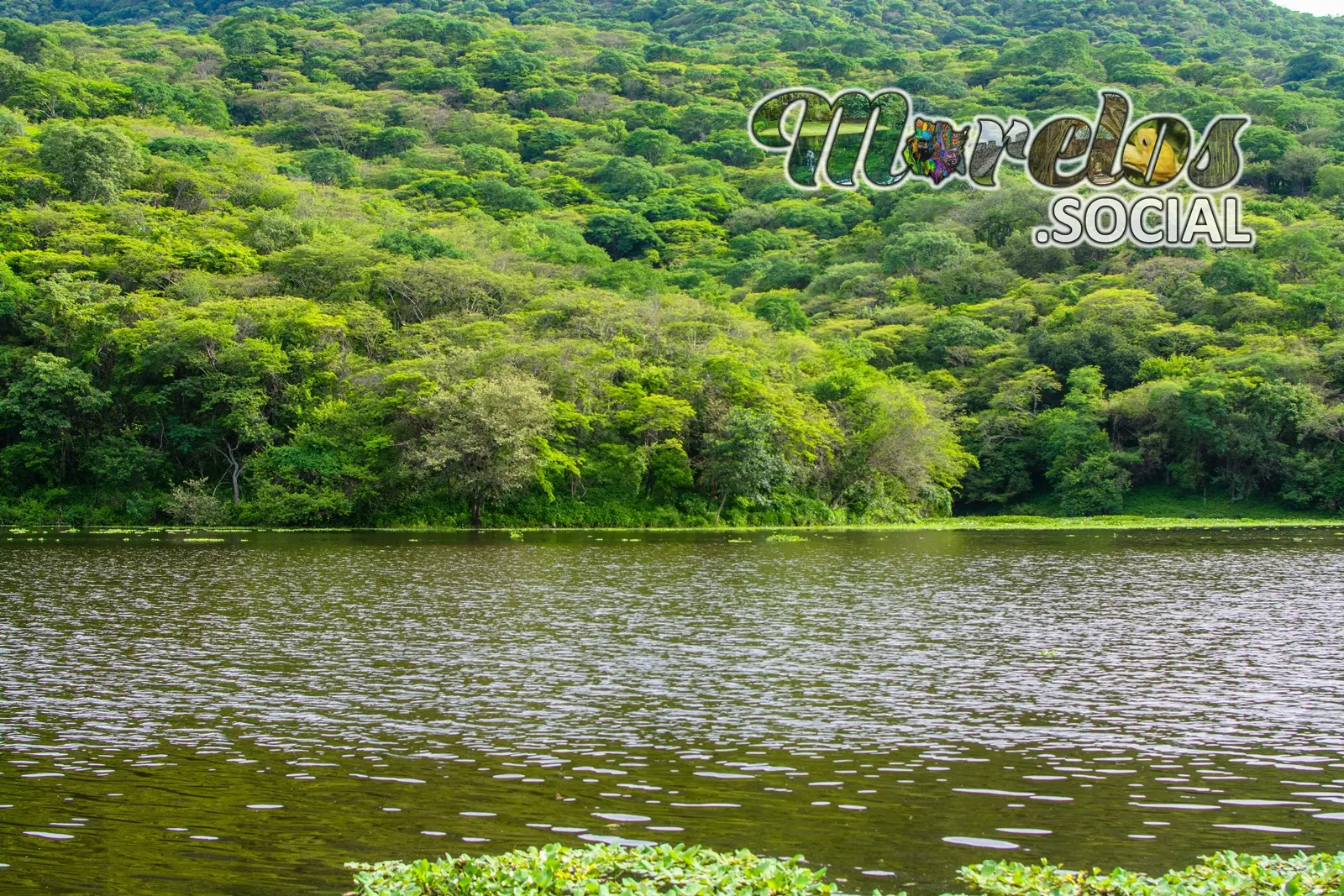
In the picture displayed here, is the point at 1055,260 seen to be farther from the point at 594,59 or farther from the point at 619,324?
the point at 594,59

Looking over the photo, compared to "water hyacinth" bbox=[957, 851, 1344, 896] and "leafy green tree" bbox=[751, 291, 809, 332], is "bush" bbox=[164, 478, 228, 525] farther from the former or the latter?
"water hyacinth" bbox=[957, 851, 1344, 896]

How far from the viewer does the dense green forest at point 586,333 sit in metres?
59.6

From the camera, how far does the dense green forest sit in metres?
59.6

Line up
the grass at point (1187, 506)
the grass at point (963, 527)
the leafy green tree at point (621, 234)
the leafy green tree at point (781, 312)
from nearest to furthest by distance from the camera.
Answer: the grass at point (963, 527), the grass at point (1187, 506), the leafy green tree at point (781, 312), the leafy green tree at point (621, 234)

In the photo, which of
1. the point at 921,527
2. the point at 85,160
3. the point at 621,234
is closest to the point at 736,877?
the point at 921,527

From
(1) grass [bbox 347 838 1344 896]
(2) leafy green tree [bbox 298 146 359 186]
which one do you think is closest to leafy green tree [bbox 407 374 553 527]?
(1) grass [bbox 347 838 1344 896]

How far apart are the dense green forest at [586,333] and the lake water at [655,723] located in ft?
88.2

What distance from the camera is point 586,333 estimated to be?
6794 centimetres

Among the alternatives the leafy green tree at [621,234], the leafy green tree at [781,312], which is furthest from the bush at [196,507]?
the leafy green tree at [621,234]

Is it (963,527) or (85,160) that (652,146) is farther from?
(963,527)

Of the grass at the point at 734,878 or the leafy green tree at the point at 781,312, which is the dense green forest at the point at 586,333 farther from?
the grass at the point at 734,878

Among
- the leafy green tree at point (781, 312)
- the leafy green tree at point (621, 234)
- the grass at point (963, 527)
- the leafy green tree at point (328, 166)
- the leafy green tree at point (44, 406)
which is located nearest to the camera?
the grass at point (963, 527)

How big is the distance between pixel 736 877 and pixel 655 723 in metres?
7.09

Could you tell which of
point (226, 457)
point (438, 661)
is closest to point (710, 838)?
point (438, 661)
